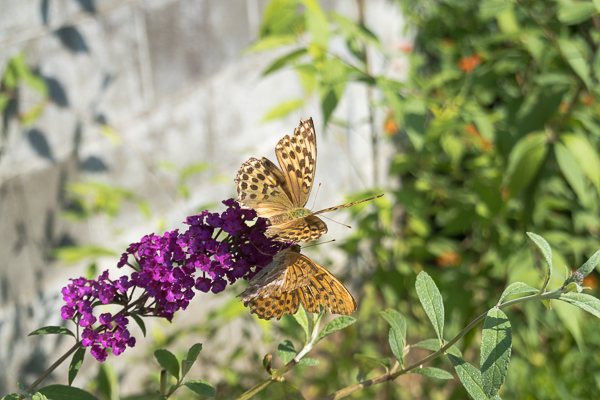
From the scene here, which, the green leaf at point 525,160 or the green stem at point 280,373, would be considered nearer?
the green stem at point 280,373

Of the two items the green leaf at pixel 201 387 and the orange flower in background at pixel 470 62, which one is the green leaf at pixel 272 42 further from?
the orange flower in background at pixel 470 62

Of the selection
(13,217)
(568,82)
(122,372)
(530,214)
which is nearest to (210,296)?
(122,372)

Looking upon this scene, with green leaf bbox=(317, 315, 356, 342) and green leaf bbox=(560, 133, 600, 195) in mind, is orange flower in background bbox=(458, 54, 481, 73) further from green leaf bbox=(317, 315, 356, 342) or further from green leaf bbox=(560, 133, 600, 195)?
green leaf bbox=(317, 315, 356, 342)

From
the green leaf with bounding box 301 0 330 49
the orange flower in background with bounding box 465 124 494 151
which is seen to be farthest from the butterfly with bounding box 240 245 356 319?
the orange flower in background with bounding box 465 124 494 151

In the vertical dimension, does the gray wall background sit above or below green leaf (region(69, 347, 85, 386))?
above

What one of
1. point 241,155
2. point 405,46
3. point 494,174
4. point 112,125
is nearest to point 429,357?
point 494,174

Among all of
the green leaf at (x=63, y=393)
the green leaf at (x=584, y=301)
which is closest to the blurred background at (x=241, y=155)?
the green leaf at (x=63, y=393)

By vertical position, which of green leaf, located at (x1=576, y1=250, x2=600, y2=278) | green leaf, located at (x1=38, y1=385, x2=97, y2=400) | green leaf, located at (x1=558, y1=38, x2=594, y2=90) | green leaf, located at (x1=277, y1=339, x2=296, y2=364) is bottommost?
green leaf, located at (x1=277, y1=339, x2=296, y2=364)
